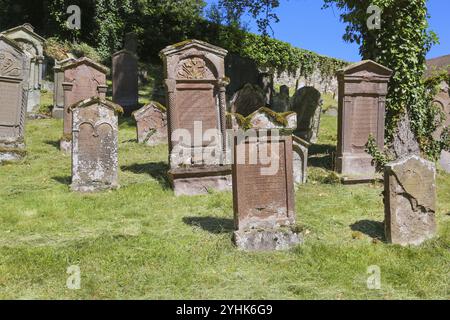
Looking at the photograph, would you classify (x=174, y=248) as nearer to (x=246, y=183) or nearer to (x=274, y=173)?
(x=246, y=183)

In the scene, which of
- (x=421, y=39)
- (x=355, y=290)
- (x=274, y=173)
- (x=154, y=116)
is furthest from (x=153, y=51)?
(x=355, y=290)

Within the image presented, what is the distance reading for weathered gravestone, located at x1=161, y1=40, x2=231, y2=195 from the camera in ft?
27.5

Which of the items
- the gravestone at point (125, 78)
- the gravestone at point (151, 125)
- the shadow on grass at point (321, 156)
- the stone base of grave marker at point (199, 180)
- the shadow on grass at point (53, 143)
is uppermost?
the gravestone at point (125, 78)

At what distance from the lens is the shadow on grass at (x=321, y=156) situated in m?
10.4

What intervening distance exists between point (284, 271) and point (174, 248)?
1.32 metres

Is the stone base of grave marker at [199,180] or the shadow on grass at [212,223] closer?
the shadow on grass at [212,223]

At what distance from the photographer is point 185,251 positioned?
5.32 m

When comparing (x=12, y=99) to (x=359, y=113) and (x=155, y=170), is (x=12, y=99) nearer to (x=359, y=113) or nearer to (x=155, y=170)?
(x=155, y=170)

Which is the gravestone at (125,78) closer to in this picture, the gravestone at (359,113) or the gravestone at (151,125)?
the gravestone at (151,125)

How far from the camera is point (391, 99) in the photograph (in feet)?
34.1

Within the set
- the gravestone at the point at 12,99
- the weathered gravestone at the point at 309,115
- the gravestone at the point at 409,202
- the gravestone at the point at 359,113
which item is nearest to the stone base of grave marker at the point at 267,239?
the gravestone at the point at 409,202

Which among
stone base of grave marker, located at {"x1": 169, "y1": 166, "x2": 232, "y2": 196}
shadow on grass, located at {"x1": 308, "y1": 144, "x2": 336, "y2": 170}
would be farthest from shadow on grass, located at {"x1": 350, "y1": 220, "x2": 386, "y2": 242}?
shadow on grass, located at {"x1": 308, "y1": 144, "x2": 336, "y2": 170}

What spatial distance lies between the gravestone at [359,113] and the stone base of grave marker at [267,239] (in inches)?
170

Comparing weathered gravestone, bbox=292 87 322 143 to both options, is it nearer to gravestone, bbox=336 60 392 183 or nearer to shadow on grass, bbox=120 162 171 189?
gravestone, bbox=336 60 392 183
